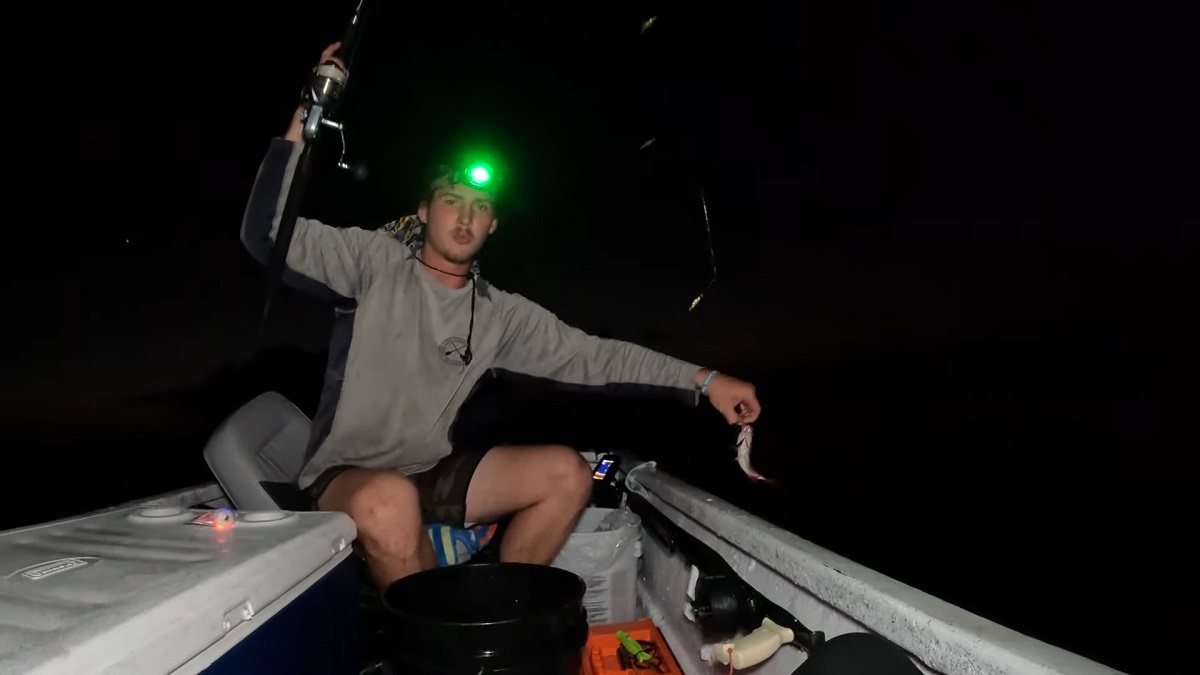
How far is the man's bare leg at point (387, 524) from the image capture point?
65.2 inches

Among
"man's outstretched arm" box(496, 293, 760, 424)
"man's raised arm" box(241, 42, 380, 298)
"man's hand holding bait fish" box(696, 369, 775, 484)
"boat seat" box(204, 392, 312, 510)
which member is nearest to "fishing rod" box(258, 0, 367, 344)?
"man's raised arm" box(241, 42, 380, 298)

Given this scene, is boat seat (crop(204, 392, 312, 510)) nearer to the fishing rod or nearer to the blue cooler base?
the fishing rod

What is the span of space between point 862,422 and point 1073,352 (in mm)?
8652

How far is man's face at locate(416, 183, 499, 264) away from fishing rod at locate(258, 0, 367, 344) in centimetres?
58

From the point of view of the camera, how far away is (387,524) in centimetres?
166

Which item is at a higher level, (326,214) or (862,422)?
(326,214)

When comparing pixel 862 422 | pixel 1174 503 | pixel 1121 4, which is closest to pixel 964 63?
pixel 1121 4

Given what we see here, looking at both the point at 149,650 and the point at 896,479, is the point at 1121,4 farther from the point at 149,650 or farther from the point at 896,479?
the point at 149,650

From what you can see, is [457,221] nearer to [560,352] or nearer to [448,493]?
[560,352]

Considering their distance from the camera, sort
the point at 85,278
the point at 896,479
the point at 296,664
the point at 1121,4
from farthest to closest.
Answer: the point at 896,479 < the point at 1121,4 < the point at 85,278 < the point at 296,664

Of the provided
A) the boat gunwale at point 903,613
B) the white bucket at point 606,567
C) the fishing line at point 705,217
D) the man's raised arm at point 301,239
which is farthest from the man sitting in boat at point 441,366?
the fishing line at point 705,217

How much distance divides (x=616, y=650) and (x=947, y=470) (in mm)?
21900

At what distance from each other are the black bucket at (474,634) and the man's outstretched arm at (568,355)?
0.89m

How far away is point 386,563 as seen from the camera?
1.69 meters
